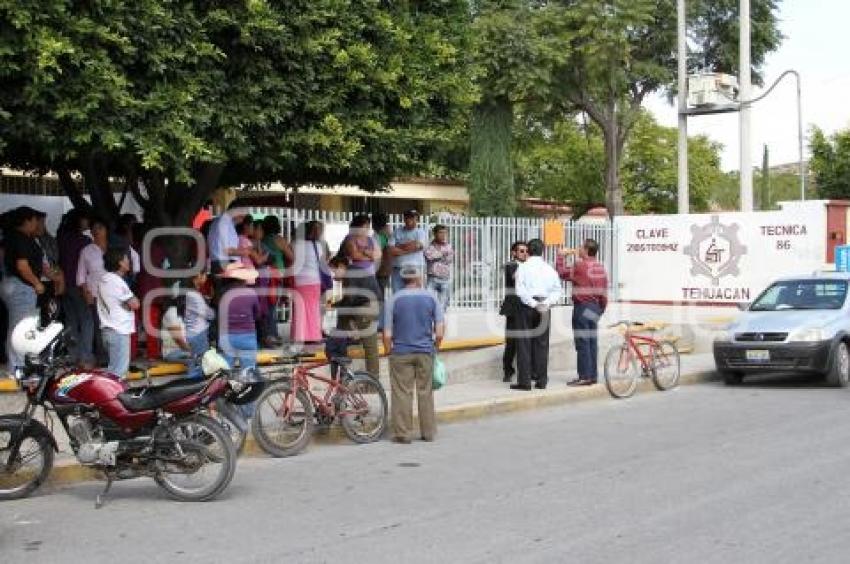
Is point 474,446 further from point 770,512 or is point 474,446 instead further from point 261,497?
point 770,512

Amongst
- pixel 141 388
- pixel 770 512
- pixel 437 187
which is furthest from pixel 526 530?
pixel 437 187

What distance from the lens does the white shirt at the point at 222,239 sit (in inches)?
450

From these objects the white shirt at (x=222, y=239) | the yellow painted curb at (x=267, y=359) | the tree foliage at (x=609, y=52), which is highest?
the tree foliage at (x=609, y=52)

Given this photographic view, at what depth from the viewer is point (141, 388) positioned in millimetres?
7828

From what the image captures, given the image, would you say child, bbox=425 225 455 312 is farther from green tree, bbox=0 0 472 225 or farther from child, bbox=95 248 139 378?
child, bbox=95 248 139 378

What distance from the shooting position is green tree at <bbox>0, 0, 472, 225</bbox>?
891 cm

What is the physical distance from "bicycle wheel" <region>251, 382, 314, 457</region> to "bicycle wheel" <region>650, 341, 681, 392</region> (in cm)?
591

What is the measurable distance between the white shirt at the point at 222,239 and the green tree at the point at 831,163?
104ft

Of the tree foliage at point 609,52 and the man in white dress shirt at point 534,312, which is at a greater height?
the tree foliage at point 609,52

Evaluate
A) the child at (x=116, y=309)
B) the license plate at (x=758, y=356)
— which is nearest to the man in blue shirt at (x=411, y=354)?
the child at (x=116, y=309)

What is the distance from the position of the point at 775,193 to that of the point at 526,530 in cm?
6182

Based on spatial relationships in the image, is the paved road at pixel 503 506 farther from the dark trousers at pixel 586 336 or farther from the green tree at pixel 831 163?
the green tree at pixel 831 163

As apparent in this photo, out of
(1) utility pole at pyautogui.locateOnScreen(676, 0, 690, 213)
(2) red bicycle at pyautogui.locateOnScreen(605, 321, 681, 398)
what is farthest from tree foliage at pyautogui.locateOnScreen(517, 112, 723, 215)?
(2) red bicycle at pyautogui.locateOnScreen(605, 321, 681, 398)

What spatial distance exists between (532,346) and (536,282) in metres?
0.93
